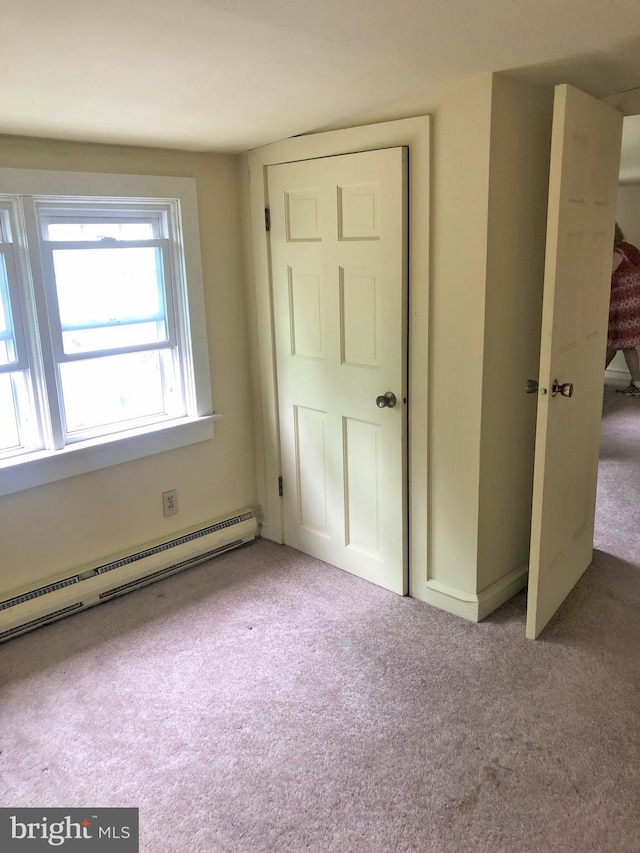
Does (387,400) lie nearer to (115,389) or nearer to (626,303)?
(115,389)

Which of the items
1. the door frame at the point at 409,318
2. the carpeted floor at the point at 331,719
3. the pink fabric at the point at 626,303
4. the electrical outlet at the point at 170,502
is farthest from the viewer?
the pink fabric at the point at 626,303

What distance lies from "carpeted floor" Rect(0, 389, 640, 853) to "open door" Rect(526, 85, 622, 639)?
28 cm

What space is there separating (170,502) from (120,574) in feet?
1.35

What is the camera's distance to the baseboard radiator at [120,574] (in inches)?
108

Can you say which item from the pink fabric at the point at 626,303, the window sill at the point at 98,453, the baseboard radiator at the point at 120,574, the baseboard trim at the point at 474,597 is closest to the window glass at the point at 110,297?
the window sill at the point at 98,453

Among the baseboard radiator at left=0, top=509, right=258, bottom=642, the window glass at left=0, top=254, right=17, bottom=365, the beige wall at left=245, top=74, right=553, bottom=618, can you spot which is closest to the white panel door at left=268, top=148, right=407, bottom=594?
the beige wall at left=245, top=74, right=553, bottom=618

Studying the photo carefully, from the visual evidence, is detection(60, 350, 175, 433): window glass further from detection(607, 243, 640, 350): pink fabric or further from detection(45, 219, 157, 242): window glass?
detection(607, 243, 640, 350): pink fabric

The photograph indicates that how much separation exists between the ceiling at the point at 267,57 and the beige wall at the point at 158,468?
167 millimetres

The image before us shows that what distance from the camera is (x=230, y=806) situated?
6.22ft

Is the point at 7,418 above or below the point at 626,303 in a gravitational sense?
below

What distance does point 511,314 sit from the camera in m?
2.61

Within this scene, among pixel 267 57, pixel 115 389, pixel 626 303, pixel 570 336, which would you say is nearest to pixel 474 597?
pixel 570 336

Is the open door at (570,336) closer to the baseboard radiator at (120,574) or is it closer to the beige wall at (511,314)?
the beige wall at (511,314)

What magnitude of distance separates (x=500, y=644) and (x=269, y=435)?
4.95ft
